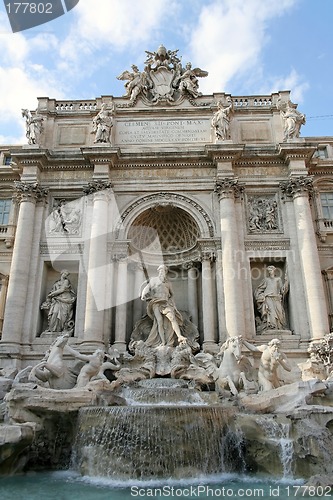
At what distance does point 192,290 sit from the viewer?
707 inches

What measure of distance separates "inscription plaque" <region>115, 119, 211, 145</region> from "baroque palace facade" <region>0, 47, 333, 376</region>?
63 millimetres

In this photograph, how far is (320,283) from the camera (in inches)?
634

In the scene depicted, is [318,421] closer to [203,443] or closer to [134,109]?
[203,443]

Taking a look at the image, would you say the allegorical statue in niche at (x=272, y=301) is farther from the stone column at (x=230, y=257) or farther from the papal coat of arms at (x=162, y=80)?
the papal coat of arms at (x=162, y=80)

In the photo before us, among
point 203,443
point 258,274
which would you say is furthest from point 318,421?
point 258,274

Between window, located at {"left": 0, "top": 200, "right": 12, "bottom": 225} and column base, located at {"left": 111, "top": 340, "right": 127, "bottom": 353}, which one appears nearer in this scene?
column base, located at {"left": 111, "top": 340, "right": 127, "bottom": 353}

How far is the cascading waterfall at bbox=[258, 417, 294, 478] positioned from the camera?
889 centimetres

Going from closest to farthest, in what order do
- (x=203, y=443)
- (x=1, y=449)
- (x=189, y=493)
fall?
1. (x=189, y=493)
2. (x=1, y=449)
3. (x=203, y=443)

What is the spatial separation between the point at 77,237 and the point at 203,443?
10.7 metres

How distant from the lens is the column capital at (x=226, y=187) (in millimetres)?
17703

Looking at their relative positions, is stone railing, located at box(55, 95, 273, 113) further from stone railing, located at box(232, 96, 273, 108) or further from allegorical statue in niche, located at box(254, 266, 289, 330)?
allegorical statue in niche, located at box(254, 266, 289, 330)

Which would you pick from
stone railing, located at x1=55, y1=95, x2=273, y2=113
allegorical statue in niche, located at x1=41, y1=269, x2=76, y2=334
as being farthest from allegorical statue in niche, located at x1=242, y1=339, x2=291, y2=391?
stone railing, located at x1=55, y1=95, x2=273, y2=113

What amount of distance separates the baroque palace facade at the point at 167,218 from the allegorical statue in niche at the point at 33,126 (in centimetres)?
7

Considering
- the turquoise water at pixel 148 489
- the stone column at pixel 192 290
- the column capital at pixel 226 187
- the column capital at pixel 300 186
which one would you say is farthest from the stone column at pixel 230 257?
the turquoise water at pixel 148 489
